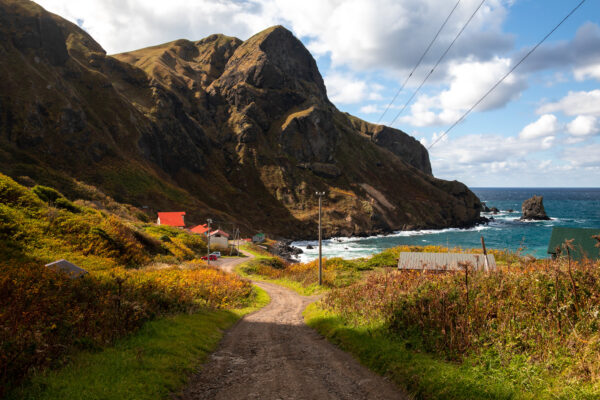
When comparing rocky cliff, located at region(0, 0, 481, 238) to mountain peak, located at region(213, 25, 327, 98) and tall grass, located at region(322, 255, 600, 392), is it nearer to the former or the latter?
mountain peak, located at region(213, 25, 327, 98)

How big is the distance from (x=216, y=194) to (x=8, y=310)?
113m

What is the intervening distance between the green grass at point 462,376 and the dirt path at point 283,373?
445 millimetres

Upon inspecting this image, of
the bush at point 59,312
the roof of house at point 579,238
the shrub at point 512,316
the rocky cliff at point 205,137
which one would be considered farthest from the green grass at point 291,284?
the rocky cliff at point 205,137

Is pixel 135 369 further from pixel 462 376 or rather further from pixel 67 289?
pixel 462 376

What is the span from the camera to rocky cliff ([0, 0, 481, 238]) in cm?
8594

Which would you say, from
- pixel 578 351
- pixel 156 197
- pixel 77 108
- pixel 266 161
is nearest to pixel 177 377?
pixel 578 351

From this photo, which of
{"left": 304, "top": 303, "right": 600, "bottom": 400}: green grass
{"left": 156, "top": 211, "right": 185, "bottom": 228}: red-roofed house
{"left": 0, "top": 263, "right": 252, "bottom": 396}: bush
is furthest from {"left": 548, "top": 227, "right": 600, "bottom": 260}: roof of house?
{"left": 156, "top": 211, "right": 185, "bottom": 228}: red-roofed house

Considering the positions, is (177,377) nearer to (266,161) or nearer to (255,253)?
(255,253)

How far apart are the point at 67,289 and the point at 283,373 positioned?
806cm

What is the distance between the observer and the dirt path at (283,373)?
841 centimetres

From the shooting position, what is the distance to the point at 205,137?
13612cm

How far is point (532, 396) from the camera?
6.70 metres

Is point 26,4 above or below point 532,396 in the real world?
above

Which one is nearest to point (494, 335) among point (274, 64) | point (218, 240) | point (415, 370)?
point (415, 370)
